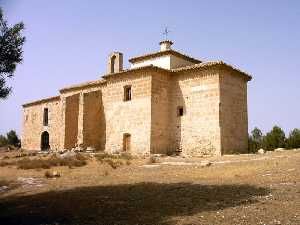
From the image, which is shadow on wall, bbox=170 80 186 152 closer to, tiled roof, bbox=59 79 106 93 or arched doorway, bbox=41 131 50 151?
tiled roof, bbox=59 79 106 93

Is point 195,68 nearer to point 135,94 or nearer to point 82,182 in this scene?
point 135,94

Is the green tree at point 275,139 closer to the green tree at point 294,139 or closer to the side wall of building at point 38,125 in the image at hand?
the green tree at point 294,139

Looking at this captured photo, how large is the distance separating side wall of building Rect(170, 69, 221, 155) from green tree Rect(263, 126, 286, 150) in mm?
15177

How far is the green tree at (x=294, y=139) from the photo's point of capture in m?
35.8

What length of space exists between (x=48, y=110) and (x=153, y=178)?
23.1 meters

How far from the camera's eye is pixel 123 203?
1112 cm

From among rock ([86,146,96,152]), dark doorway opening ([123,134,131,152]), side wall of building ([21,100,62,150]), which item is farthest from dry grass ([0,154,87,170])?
side wall of building ([21,100,62,150])

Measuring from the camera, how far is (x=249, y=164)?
699 inches

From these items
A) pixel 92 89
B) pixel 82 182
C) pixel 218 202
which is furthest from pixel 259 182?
pixel 92 89

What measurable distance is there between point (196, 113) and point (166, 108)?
7.71ft

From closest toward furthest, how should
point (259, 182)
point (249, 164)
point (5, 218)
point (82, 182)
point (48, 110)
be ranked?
point (5, 218)
point (259, 182)
point (82, 182)
point (249, 164)
point (48, 110)

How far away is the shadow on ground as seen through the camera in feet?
31.2

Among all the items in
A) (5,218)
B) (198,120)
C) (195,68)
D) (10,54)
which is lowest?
(5,218)

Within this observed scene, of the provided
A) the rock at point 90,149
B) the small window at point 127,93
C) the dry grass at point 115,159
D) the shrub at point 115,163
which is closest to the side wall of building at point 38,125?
the rock at point 90,149
